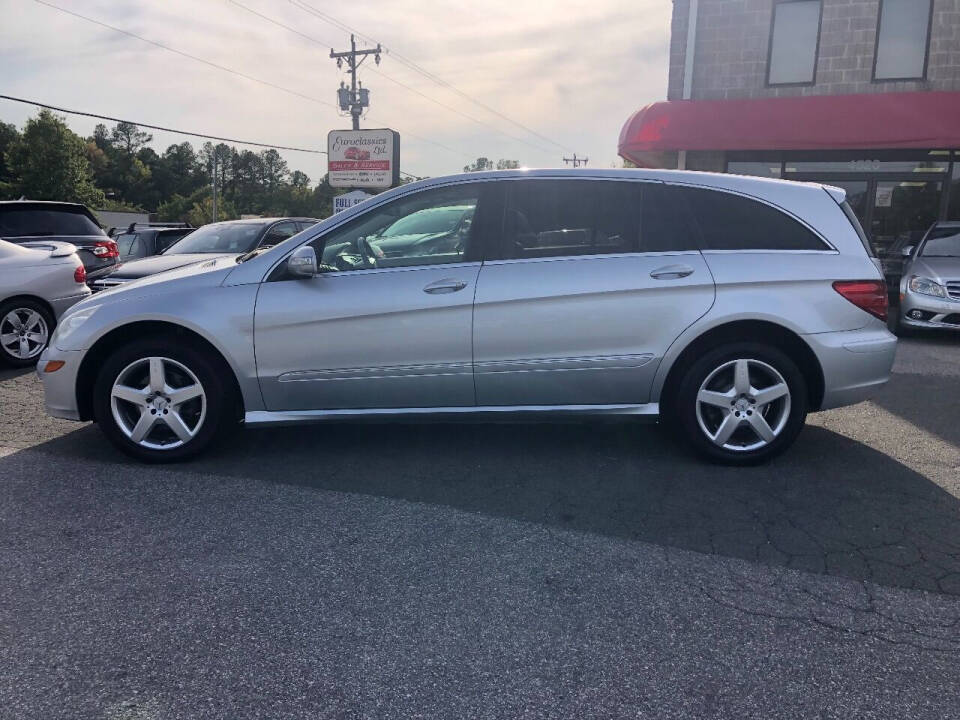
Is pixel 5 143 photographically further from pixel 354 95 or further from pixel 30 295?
pixel 30 295

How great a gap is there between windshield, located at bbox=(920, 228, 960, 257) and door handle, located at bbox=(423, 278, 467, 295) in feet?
27.2

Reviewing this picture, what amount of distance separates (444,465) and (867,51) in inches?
540

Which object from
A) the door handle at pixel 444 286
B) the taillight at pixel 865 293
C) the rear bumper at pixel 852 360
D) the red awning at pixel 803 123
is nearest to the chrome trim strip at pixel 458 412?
the door handle at pixel 444 286

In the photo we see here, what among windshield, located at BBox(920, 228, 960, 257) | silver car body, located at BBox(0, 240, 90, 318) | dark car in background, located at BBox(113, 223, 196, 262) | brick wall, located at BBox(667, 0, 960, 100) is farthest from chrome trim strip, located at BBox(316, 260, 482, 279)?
brick wall, located at BBox(667, 0, 960, 100)

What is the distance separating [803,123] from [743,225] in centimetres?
1039

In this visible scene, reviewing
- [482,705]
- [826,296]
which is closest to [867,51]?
[826,296]

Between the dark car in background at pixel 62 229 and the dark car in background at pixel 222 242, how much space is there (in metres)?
0.57

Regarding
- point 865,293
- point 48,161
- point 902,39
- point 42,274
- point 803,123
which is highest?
point 48,161

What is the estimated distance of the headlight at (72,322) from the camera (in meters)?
4.58

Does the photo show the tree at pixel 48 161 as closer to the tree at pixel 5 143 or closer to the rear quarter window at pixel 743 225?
the tree at pixel 5 143

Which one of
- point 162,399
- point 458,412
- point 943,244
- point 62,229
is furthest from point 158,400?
point 943,244

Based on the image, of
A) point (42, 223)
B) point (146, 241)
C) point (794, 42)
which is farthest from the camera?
point (794, 42)

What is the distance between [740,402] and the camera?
4.45 meters

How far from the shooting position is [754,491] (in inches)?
164
